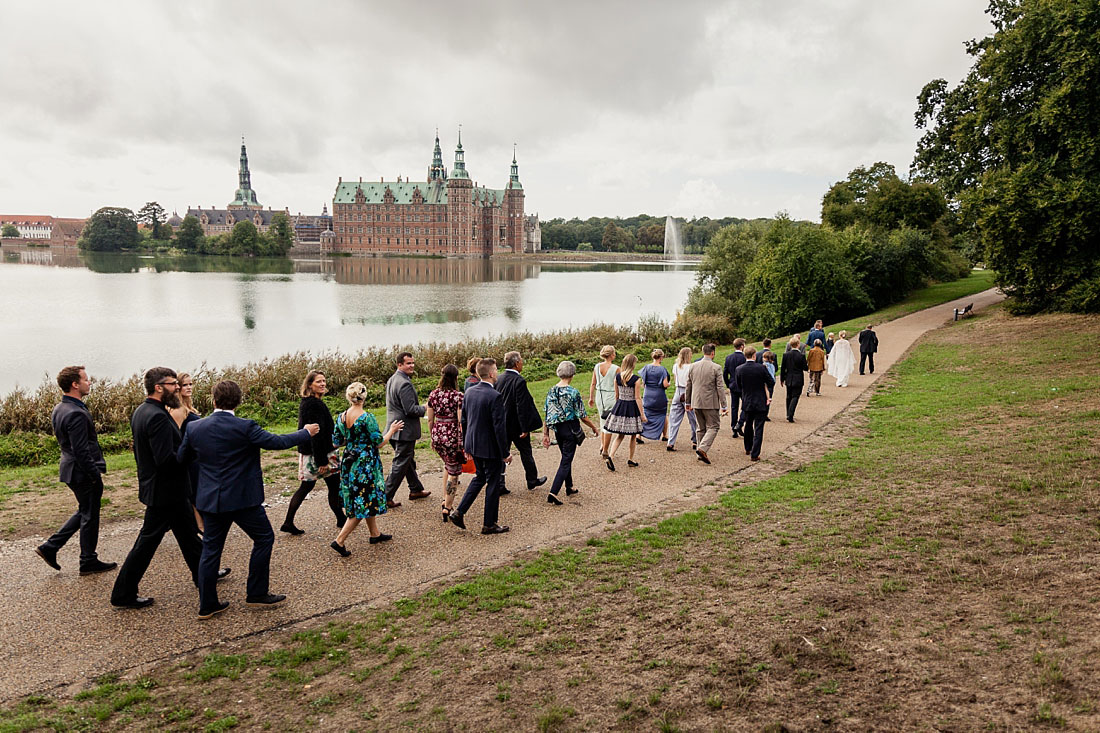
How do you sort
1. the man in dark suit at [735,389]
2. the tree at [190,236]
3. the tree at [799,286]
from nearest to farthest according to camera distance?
the man in dark suit at [735,389], the tree at [799,286], the tree at [190,236]

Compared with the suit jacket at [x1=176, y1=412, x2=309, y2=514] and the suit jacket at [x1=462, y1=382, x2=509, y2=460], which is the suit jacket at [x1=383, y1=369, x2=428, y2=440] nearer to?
the suit jacket at [x1=462, y1=382, x2=509, y2=460]

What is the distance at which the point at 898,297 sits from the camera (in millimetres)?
36438

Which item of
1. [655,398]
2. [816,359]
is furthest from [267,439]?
[816,359]

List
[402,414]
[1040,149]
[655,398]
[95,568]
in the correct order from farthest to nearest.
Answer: [1040,149] → [655,398] → [402,414] → [95,568]

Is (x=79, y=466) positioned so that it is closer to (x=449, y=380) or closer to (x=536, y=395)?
(x=449, y=380)

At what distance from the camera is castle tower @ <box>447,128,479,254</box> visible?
134m

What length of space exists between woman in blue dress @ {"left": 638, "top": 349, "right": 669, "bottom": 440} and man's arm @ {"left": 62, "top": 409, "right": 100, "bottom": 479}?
22.6 ft

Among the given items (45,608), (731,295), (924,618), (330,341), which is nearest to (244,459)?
(45,608)

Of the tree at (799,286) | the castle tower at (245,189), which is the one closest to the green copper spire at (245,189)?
the castle tower at (245,189)

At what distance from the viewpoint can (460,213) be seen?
438ft

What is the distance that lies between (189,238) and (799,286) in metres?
118

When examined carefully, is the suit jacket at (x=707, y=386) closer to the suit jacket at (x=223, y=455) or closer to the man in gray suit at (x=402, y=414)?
the man in gray suit at (x=402, y=414)

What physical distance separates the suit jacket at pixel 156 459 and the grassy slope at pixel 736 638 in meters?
1.49

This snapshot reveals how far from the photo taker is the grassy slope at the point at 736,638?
398 centimetres
